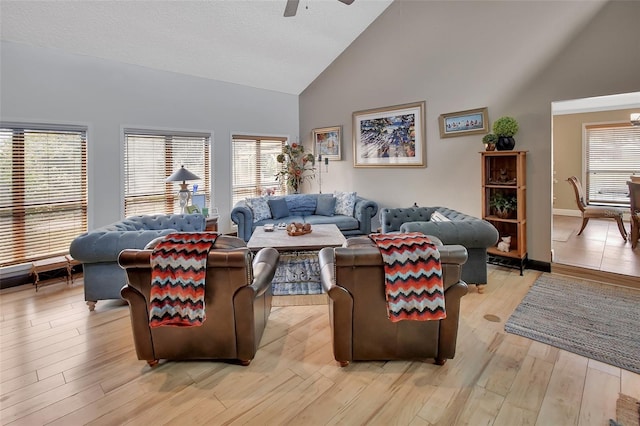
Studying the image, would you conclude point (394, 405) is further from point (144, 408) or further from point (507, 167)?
point (507, 167)

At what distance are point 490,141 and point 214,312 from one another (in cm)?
420

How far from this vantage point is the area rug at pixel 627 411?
1928mm

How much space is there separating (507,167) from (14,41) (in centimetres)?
659

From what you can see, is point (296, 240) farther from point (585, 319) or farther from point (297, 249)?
point (585, 319)

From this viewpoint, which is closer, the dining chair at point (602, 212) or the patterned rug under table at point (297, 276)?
the patterned rug under table at point (297, 276)

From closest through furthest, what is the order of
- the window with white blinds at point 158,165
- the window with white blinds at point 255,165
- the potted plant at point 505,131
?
the potted plant at point 505,131, the window with white blinds at point 158,165, the window with white blinds at point 255,165

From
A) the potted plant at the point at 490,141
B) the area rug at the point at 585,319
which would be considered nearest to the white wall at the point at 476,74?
the potted plant at the point at 490,141

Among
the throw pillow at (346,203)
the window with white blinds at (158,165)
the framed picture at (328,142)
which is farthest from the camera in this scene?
the framed picture at (328,142)

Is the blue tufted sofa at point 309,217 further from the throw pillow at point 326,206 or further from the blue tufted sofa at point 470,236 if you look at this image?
the blue tufted sofa at point 470,236

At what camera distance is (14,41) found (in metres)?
4.05

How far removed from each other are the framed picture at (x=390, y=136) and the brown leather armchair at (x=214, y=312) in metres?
4.15

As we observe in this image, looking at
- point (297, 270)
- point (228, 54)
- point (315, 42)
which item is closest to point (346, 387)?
point (297, 270)

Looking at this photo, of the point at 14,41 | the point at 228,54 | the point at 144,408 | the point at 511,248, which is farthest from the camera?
the point at 228,54

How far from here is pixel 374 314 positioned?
235cm
